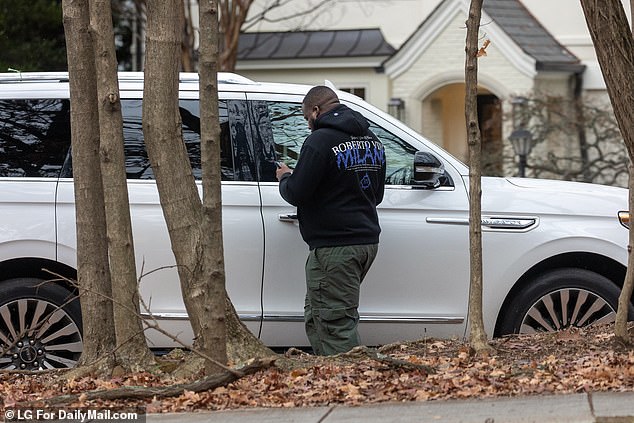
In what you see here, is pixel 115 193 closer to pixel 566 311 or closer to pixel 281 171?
pixel 281 171

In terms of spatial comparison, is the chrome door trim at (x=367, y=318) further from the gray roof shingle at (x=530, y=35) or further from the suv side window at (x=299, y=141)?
the gray roof shingle at (x=530, y=35)

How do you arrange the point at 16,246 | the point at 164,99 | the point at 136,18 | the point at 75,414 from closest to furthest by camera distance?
the point at 75,414, the point at 164,99, the point at 16,246, the point at 136,18

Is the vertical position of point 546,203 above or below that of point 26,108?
below

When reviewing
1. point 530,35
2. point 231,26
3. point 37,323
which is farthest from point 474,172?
point 530,35

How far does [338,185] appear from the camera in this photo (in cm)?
683

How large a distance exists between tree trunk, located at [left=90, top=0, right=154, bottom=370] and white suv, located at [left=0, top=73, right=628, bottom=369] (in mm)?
852

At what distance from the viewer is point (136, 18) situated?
67.8 ft

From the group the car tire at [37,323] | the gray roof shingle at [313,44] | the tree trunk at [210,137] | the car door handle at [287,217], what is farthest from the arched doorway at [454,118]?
the tree trunk at [210,137]

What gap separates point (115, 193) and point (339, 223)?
1.38m

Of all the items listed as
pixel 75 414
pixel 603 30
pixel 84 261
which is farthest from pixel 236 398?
pixel 603 30

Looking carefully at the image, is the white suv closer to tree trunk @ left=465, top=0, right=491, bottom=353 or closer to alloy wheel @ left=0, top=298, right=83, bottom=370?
alloy wheel @ left=0, top=298, right=83, bottom=370

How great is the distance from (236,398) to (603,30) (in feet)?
8.53

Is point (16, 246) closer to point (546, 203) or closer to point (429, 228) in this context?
point (429, 228)

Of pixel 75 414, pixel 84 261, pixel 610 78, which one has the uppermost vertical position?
pixel 610 78
